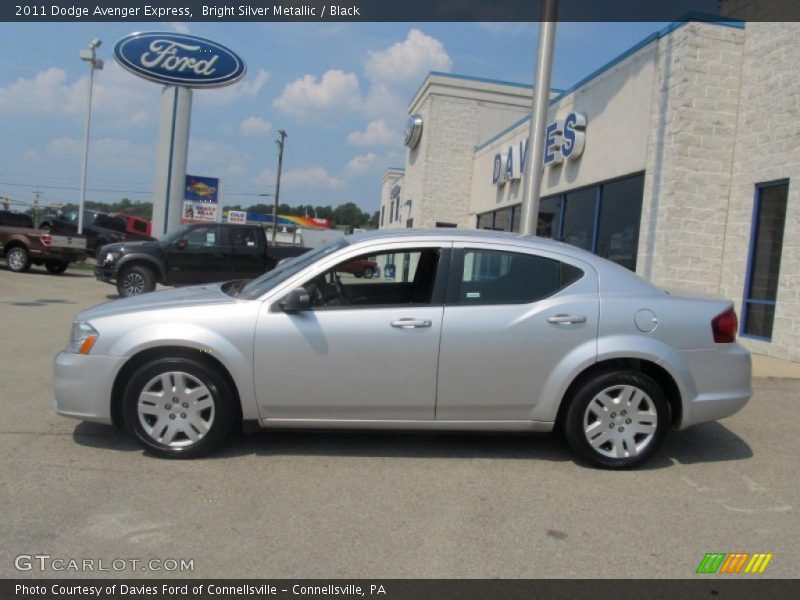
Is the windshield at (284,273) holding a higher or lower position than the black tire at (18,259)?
higher

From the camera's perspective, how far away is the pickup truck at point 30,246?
19.0m

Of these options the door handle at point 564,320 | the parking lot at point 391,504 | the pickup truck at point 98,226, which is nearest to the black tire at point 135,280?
the parking lot at point 391,504

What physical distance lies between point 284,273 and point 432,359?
1283 mm

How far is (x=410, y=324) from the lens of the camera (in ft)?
14.3

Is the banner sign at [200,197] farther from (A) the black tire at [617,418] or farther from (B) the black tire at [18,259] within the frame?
(A) the black tire at [617,418]

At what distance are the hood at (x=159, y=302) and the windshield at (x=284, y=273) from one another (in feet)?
0.49

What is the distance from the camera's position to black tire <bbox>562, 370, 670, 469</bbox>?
444 cm

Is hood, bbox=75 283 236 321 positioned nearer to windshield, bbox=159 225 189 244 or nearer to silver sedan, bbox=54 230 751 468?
silver sedan, bbox=54 230 751 468

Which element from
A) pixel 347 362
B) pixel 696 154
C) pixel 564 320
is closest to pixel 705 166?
pixel 696 154

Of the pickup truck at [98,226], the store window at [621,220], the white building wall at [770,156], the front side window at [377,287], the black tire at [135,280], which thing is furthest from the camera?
the pickup truck at [98,226]

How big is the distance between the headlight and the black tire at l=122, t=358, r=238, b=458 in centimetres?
36
